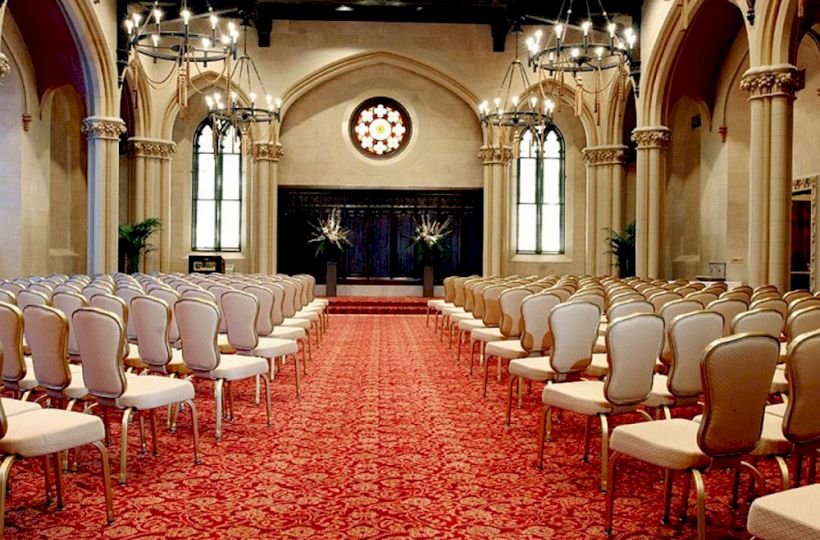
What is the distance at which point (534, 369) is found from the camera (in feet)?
17.6

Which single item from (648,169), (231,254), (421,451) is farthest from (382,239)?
(421,451)

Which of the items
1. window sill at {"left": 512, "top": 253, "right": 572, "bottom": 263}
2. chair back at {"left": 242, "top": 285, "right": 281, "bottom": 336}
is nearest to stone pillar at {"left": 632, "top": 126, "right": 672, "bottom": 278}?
window sill at {"left": 512, "top": 253, "right": 572, "bottom": 263}

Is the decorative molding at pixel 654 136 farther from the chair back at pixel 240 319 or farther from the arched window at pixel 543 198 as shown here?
the chair back at pixel 240 319

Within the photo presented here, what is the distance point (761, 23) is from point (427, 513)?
978cm

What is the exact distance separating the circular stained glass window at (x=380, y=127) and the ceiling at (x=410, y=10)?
2.43 metres

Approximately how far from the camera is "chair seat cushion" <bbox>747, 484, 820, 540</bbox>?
2264mm

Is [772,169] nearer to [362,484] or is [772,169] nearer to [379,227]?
A: [362,484]

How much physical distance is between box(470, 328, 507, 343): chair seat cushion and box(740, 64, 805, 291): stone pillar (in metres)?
4.70

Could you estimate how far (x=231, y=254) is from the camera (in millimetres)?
21125

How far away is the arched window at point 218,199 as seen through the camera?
21.2 metres

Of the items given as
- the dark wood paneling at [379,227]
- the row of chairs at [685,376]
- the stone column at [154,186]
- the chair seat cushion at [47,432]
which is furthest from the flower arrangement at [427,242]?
the chair seat cushion at [47,432]

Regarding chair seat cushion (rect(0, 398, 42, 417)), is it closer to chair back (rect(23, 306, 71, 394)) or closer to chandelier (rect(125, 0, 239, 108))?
chair back (rect(23, 306, 71, 394))

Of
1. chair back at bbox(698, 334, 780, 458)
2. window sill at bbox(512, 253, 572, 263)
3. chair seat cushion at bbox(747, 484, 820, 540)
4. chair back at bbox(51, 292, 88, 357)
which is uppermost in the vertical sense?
window sill at bbox(512, 253, 572, 263)

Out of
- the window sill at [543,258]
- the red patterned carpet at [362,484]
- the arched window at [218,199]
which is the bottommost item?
the red patterned carpet at [362,484]
